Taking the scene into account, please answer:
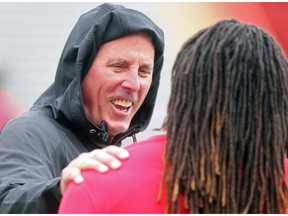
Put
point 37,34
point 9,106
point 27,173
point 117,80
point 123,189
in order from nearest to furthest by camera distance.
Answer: point 123,189 < point 27,173 < point 117,80 < point 9,106 < point 37,34

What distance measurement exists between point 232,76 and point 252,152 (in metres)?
0.17

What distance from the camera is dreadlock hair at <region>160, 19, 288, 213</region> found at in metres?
1.63

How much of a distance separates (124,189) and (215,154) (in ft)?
0.70

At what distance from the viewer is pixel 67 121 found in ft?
9.90

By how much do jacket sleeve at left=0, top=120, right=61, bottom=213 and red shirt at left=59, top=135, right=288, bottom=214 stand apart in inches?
17.9

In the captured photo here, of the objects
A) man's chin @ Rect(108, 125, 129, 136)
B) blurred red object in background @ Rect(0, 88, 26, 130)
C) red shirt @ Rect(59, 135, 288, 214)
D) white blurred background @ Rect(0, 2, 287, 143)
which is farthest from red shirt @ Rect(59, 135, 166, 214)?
white blurred background @ Rect(0, 2, 287, 143)

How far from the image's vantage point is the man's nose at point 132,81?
3268mm

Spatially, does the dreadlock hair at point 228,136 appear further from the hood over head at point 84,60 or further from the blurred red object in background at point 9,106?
the blurred red object in background at point 9,106

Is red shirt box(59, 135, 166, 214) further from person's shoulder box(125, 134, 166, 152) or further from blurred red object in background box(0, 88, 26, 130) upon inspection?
blurred red object in background box(0, 88, 26, 130)

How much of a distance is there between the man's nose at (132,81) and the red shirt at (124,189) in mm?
1591

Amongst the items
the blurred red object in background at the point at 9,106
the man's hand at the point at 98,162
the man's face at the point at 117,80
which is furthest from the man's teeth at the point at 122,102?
the blurred red object in background at the point at 9,106

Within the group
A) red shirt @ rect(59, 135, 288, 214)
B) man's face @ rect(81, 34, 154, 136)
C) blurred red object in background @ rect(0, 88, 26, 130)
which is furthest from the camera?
blurred red object in background @ rect(0, 88, 26, 130)

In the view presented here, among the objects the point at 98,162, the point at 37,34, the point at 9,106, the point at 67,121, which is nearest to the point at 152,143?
the point at 98,162

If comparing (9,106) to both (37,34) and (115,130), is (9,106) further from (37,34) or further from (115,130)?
(115,130)
